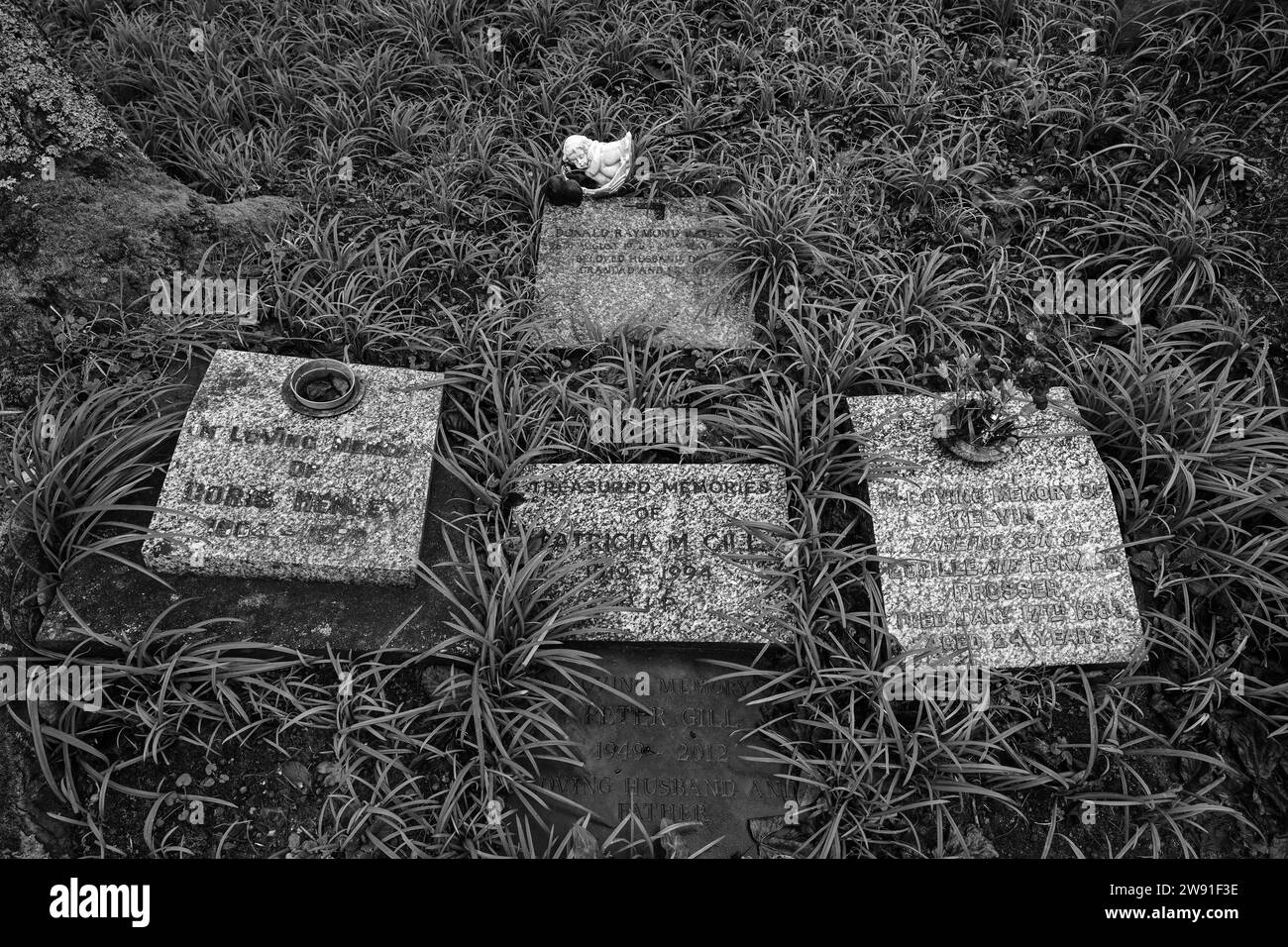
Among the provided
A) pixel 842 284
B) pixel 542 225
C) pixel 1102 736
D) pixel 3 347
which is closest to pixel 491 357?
pixel 542 225

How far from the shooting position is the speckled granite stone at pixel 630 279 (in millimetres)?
3746

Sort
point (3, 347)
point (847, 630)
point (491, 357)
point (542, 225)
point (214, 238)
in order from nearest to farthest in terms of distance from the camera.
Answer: point (847, 630)
point (3, 347)
point (491, 357)
point (214, 238)
point (542, 225)

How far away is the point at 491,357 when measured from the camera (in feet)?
11.9

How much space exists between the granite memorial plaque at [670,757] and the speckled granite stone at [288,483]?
910 millimetres

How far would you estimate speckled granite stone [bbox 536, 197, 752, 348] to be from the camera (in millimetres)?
3746

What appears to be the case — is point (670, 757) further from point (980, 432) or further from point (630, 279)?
point (630, 279)

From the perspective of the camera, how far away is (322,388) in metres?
3.27

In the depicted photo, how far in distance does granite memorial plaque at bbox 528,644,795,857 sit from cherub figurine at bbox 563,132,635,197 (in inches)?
103

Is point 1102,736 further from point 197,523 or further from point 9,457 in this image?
point 9,457

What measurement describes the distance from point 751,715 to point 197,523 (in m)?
2.19
